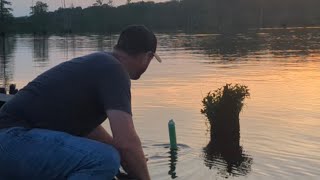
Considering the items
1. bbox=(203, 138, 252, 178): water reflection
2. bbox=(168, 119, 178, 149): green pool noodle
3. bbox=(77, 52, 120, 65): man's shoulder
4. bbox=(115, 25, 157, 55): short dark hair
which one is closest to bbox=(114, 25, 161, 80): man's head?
bbox=(115, 25, 157, 55): short dark hair

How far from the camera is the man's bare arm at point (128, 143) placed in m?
3.96

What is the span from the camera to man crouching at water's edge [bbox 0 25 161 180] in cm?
386

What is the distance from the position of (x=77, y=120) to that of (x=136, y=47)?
0.67m

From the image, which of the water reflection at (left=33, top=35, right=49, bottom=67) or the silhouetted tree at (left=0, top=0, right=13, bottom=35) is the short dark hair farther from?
the silhouetted tree at (left=0, top=0, right=13, bottom=35)

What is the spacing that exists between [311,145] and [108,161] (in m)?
9.18

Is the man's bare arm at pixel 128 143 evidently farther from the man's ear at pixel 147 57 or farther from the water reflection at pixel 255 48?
the water reflection at pixel 255 48

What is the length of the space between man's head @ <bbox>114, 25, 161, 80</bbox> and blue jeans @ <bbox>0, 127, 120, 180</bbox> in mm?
688

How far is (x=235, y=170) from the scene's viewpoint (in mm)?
10734

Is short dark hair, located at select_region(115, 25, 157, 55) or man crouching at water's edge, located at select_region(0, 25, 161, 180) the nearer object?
man crouching at water's edge, located at select_region(0, 25, 161, 180)

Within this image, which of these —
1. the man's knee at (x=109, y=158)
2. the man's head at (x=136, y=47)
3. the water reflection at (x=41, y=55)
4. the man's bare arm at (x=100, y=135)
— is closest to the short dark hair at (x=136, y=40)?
the man's head at (x=136, y=47)

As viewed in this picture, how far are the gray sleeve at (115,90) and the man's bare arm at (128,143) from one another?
5 centimetres

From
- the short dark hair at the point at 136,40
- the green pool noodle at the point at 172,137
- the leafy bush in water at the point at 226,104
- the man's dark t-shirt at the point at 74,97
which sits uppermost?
the short dark hair at the point at 136,40

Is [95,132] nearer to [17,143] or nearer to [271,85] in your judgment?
[17,143]

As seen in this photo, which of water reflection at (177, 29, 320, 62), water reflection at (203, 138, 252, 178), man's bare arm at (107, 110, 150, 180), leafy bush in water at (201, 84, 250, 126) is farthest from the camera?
water reflection at (177, 29, 320, 62)
